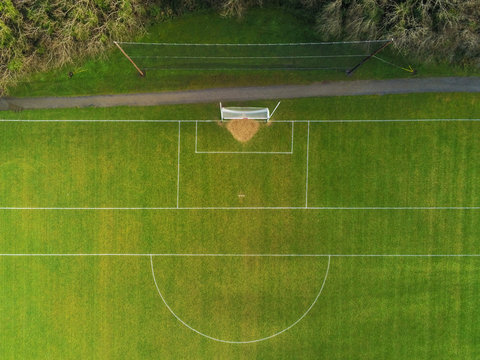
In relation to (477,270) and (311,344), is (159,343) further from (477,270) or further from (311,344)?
(477,270)

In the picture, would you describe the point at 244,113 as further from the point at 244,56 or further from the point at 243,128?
the point at 244,56

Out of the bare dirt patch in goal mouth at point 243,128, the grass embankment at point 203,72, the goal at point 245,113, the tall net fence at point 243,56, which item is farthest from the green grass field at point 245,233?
the tall net fence at point 243,56

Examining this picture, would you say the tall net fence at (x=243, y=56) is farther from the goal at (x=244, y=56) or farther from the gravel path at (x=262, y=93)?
the gravel path at (x=262, y=93)

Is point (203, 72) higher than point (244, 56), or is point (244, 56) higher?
point (244, 56)

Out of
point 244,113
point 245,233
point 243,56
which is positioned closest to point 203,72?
point 243,56

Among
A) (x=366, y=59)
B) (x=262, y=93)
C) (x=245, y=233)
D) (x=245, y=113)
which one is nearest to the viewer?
(x=366, y=59)

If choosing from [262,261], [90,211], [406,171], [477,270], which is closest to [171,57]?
[90,211]

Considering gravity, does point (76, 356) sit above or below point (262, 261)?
below
